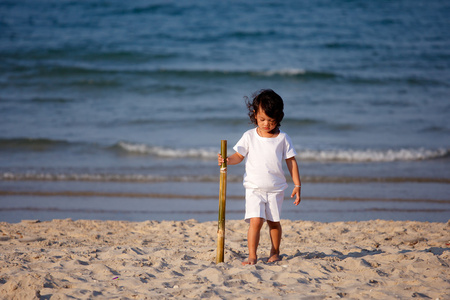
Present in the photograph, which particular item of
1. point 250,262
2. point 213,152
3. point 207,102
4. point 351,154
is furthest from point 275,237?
point 207,102

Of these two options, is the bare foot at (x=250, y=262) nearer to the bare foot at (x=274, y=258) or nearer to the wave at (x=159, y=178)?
the bare foot at (x=274, y=258)

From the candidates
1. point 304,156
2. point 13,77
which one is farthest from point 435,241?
point 13,77

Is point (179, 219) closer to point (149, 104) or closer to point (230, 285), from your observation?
point (230, 285)

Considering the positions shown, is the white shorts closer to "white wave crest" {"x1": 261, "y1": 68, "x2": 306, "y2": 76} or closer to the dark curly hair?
the dark curly hair

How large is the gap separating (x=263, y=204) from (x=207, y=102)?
30.9 ft

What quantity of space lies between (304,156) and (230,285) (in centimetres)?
543

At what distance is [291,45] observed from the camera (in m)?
18.6

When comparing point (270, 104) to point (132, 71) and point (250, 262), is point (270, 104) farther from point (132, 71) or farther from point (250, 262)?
point (132, 71)

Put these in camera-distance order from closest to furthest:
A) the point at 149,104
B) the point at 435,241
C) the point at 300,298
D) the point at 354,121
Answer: the point at 300,298 < the point at 435,241 < the point at 354,121 < the point at 149,104

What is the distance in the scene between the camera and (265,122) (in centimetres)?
358

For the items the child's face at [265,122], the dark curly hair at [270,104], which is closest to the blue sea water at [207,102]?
the child's face at [265,122]

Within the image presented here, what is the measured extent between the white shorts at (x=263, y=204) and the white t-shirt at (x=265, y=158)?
0.05 meters

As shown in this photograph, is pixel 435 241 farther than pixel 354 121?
No

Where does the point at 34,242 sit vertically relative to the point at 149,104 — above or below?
below
